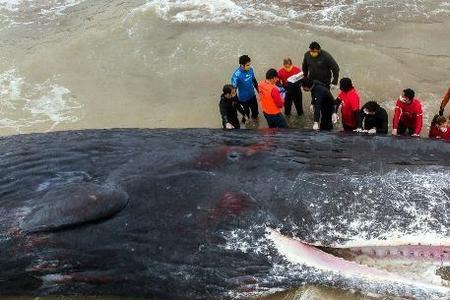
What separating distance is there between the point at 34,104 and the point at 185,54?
385 centimetres

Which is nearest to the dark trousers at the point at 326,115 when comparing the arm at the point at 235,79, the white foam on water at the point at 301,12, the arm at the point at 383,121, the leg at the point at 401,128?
the arm at the point at 383,121

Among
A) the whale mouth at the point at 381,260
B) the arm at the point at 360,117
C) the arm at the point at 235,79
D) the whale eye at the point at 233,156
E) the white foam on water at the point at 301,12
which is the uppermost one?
the white foam on water at the point at 301,12

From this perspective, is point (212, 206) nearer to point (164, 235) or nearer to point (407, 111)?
point (164, 235)

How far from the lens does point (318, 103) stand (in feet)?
31.7

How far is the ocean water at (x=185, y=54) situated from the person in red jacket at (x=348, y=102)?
4.61ft

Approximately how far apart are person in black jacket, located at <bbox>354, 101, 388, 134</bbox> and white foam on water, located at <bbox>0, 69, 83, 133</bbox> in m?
6.06

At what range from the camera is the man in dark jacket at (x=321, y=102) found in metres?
9.62

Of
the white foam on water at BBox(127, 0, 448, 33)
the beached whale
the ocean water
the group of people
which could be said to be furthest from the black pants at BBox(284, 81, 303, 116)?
the beached whale

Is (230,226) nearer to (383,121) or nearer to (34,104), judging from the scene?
(383,121)

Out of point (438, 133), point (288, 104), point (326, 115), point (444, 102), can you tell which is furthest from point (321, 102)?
point (444, 102)

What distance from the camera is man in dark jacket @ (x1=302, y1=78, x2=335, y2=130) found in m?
9.62

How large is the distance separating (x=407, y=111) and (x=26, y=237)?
6.41m

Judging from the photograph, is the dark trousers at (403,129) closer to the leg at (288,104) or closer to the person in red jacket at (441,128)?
the person in red jacket at (441,128)

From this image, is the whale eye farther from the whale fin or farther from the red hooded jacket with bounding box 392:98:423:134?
the red hooded jacket with bounding box 392:98:423:134
